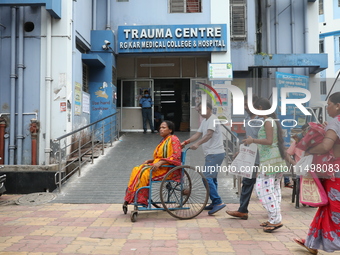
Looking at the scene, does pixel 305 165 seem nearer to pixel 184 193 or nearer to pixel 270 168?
pixel 270 168

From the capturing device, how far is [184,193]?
546cm

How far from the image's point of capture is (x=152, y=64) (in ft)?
47.6

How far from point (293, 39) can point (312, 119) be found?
9110 mm

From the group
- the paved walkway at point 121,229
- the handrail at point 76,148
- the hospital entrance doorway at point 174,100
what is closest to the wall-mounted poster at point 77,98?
the handrail at point 76,148

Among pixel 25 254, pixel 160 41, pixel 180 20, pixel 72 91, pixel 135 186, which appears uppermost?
pixel 180 20

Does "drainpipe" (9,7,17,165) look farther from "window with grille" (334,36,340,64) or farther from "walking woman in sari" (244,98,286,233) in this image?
"window with grille" (334,36,340,64)

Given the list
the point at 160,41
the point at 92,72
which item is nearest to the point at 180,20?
the point at 160,41

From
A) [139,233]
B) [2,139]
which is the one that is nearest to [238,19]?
[2,139]

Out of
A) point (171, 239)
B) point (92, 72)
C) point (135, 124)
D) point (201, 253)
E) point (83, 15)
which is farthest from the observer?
point (135, 124)

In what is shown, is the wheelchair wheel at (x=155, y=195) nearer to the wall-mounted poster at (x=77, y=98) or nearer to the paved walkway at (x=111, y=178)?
the paved walkway at (x=111, y=178)

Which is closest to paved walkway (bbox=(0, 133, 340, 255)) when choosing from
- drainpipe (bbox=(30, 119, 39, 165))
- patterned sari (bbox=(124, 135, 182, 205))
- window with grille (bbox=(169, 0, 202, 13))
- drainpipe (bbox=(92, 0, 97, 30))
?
patterned sari (bbox=(124, 135, 182, 205))

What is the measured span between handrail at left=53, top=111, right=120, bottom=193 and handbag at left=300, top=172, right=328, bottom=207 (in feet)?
16.2

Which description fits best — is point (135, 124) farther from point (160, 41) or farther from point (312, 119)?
point (312, 119)

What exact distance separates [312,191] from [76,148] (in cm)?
709
